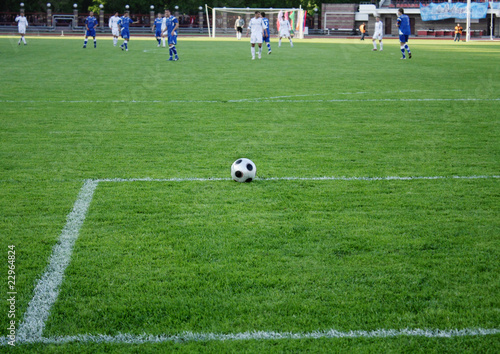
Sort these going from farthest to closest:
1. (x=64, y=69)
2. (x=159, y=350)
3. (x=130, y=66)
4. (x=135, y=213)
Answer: (x=130, y=66)
(x=64, y=69)
(x=135, y=213)
(x=159, y=350)

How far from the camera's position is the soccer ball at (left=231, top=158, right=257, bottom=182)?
239 inches

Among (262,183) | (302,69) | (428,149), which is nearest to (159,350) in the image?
(262,183)

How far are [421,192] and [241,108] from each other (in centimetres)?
617

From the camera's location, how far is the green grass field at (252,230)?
3.21 meters

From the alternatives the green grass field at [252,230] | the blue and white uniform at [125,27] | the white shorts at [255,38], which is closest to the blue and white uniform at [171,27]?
the white shorts at [255,38]

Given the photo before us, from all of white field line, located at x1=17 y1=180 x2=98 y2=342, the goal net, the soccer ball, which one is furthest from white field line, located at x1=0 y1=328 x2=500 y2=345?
the goal net

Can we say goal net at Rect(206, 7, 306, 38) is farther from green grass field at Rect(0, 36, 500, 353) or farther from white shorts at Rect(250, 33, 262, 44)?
green grass field at Rect(0, 36, 500, 353)

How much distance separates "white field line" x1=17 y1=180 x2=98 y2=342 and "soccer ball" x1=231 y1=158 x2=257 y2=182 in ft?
5.19

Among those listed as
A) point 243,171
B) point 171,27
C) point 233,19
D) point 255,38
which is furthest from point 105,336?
point 233,19

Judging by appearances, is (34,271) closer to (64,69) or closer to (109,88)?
(109,88)

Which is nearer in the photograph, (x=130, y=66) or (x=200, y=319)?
(x=200, y=319)

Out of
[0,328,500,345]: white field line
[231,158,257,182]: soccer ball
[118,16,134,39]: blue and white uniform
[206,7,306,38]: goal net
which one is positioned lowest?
[0,328,500,345]: white field line

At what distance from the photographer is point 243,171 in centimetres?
607

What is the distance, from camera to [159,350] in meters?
2.98
